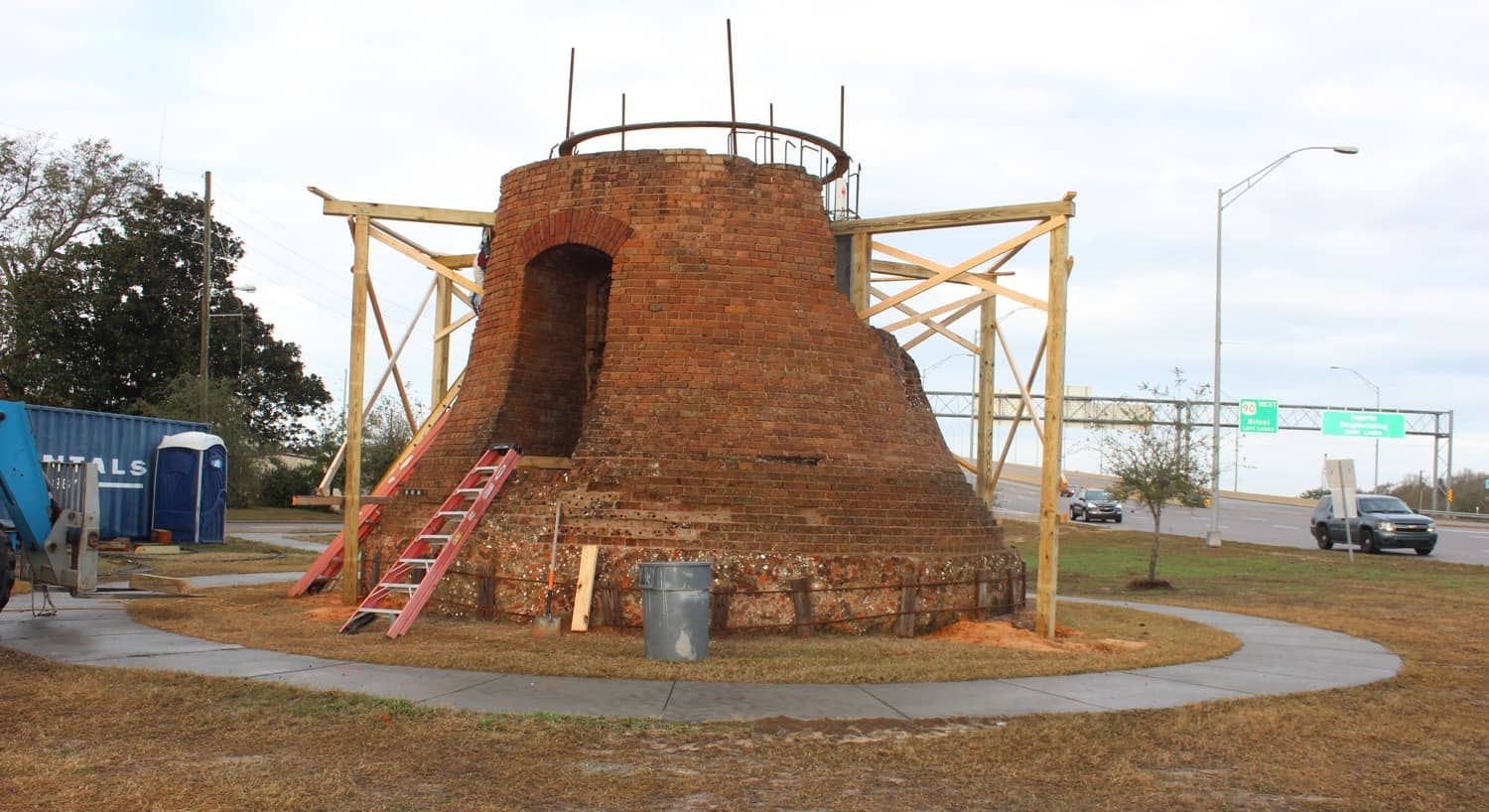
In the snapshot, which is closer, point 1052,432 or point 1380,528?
point 1052,432

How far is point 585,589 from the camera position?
10.4 metres

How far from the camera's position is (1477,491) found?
78625 mm

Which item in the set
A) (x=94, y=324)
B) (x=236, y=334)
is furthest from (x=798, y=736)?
(x=236, y=334)

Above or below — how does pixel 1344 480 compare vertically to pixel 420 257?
below

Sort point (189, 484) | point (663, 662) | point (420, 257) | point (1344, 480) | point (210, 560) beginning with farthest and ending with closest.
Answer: point (1344, 480) < point (189, 484) < point (210, 560) < point (420, 257) < point (663, 662)

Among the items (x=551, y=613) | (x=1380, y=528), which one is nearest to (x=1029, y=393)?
(x=551, y=613)

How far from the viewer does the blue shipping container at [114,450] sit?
A: 2095 cm

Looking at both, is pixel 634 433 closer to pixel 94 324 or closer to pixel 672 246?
pixel 672 246

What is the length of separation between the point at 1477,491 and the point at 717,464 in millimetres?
83000

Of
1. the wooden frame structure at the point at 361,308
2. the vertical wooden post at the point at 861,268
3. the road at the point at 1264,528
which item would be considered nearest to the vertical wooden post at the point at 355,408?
the wooden frame structure at the point at 361,308

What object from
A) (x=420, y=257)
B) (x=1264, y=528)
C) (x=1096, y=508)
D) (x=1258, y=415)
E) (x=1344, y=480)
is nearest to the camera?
(x=420, y=257)

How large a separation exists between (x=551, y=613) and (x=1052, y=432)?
15.8 feet

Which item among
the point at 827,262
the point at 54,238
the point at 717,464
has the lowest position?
the point at 717,464

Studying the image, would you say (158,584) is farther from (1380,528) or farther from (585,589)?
(1380,528)
